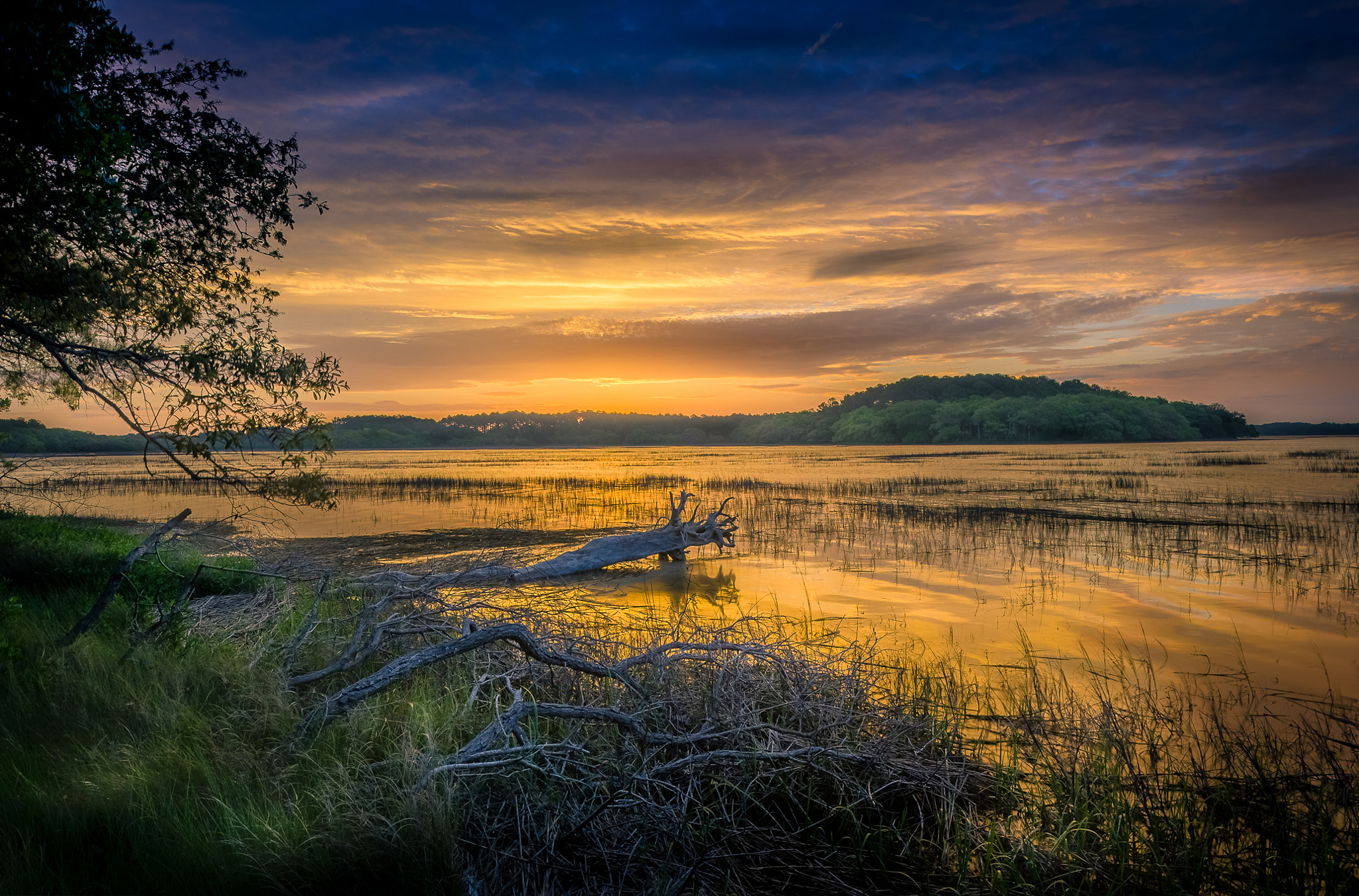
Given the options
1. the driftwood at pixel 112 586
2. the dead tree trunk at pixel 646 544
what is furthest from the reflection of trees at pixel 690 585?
the driftwood at pixel 112 586

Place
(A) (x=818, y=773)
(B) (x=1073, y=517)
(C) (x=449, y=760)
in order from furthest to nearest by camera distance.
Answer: (B) (x=1073, y=517) → (A) (x=818, y=773) → (C) (x=449, y=760)

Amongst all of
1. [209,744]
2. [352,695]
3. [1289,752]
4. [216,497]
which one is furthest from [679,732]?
[216,497]

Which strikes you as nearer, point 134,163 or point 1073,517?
point 134,163

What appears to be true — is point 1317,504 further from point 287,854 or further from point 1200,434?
point 1200,434

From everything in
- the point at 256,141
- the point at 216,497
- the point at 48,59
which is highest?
the point at 256,141

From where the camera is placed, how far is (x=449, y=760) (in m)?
3.94

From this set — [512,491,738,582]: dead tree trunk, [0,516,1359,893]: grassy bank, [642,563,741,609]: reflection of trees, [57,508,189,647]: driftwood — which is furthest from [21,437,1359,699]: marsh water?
[57,508,189,647]: driftwood

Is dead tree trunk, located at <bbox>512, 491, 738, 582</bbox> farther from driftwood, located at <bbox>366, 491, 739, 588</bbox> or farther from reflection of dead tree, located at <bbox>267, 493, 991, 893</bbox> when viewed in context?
reflection of dead tree, located at <bbox>267, 493, 991, 893</bbox>

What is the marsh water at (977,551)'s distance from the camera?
9383 millimetres

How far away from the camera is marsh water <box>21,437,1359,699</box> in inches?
369

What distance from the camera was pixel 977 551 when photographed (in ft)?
53.7

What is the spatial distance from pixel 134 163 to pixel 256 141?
1.30 m

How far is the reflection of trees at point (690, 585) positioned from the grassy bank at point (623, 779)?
6.06 m

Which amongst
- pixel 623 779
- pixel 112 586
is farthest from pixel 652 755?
pixel 112 586
